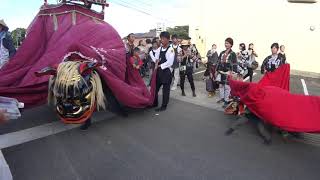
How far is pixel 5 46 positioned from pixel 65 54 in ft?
7.82

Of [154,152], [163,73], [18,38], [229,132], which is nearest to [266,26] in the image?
[163,73]

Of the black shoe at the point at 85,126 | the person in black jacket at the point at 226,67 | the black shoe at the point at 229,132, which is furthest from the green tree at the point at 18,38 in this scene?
the black shoe at the point at 229,132

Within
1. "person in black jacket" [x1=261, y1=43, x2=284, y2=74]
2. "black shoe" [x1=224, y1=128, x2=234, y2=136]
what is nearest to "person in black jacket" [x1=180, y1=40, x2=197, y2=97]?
"person in black jacket" [x1=261, y1=43, x2=284, y2=74]

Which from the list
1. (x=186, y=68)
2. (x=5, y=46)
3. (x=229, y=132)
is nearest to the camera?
(x=229, y=132)

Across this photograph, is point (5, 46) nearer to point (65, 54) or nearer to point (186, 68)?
point (65, 54)

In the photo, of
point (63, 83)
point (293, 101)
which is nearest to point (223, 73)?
point (293, 101)

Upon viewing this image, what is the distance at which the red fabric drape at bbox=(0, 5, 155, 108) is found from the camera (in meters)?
5.25

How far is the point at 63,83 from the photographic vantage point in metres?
4.60

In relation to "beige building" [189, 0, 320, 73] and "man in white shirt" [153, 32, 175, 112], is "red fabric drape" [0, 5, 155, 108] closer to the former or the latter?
"man in white shirt" [153, 32, 175, 112]

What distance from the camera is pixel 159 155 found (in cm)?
425

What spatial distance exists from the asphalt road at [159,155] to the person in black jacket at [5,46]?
2.97m

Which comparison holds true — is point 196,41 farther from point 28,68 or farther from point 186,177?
point 186,177

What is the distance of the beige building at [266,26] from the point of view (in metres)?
16.9

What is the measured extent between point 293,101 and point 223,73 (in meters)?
2.81
